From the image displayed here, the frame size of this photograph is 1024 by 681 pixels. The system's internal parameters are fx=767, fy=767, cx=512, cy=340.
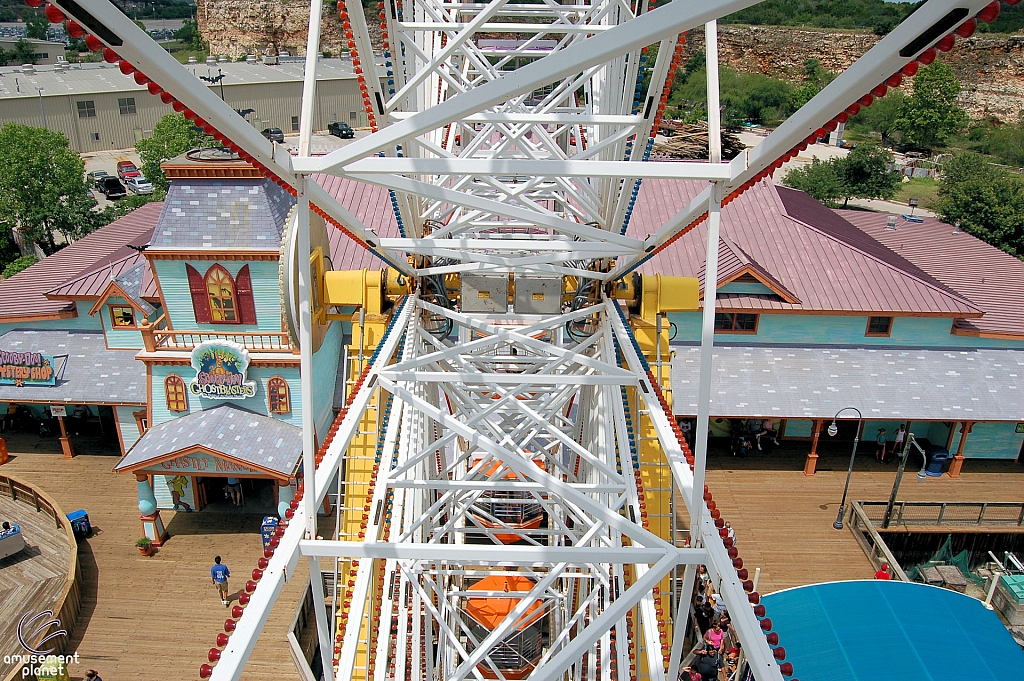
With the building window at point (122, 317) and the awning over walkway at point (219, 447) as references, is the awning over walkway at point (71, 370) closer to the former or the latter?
the building window at point (122, 317)

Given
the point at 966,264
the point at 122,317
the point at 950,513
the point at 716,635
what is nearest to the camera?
the point at 716,635

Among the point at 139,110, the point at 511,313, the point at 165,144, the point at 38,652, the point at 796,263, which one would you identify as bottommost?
the point at 38,652

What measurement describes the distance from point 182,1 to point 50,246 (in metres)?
152

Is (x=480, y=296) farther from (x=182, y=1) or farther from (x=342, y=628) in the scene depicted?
(x=182, y=1)

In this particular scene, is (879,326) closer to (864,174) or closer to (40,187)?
(864,174)

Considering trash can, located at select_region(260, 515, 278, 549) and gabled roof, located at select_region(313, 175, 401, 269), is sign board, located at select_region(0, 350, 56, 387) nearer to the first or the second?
trash can, located at select_region(260, 515, 278, 549)

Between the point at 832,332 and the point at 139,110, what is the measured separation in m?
48.0

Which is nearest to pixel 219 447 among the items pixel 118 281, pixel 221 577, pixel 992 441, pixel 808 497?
pixel 221 577

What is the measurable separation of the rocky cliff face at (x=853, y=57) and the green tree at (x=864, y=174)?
2859cm

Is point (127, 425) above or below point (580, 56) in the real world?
below

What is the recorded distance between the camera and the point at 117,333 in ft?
65.7

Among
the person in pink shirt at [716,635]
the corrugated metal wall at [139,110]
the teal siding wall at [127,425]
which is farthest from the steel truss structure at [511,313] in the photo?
the corrugated metal wall at [139,110]

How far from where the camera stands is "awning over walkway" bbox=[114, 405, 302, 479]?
1691 centimetres

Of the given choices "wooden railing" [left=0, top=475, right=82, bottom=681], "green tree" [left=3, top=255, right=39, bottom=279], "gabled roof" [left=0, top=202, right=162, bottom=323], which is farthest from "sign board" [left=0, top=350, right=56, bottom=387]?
"green tree" [left=3, top=255, right=39, bottom=279]
